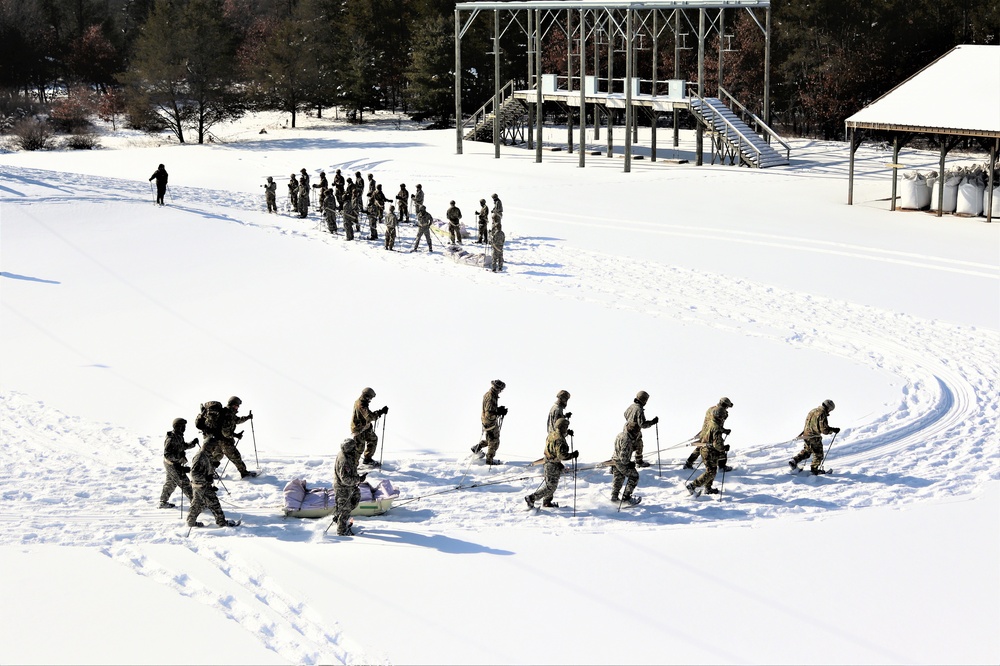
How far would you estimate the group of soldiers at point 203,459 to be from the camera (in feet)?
37.0

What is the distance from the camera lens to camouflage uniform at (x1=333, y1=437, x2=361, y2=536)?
11.0 metres

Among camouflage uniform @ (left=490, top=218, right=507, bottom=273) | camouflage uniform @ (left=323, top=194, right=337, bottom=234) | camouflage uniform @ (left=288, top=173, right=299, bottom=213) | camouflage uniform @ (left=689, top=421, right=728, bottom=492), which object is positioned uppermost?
camouflage uniform @ (left=288, top=173, right=299, bottom=213)

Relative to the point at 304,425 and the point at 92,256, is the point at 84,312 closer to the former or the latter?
the point at 92,256

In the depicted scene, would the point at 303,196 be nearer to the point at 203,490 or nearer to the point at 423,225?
the point at 423,225

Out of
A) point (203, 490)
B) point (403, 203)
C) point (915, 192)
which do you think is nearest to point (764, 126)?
point (915, 192)

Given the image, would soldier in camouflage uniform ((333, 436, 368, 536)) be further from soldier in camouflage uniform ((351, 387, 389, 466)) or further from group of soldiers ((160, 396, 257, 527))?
soldier in camouflage uniform ((351, 387, 389, 466))

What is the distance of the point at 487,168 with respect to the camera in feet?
117

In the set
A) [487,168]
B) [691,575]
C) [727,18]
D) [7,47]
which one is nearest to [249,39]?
[7,47]

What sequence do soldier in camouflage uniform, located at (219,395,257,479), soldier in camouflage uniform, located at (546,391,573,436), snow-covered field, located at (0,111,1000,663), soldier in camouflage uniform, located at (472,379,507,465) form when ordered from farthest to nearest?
1. soldier in camouflage uniform, located at (472,379,507,465)
2. soldier in camouflage uniform, located at (219,395,257,479)
3. soldier in camouflage uniform, located at (546,391,573,436)
4. snow-covered field, located at (0,111,1000,663)

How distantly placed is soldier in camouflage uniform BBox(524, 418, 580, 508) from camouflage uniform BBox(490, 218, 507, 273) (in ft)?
34.7

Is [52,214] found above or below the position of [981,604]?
above

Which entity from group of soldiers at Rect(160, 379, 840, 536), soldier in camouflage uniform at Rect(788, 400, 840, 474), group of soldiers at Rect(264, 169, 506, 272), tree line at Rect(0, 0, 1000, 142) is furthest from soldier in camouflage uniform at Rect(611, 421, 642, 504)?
tree line at Rect(0, 0, 1000, 142)

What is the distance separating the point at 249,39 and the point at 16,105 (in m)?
16.0

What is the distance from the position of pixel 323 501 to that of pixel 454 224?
1302 cm
